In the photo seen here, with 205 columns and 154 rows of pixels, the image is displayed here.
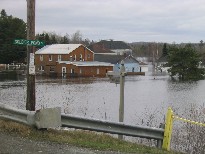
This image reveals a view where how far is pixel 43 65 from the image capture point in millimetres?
99000

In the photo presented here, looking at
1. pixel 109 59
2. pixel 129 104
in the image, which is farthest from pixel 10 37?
pixel 129 104

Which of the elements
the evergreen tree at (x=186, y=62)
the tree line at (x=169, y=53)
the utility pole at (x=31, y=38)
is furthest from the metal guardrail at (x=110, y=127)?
the evergreen tree at (x=186, y=62)

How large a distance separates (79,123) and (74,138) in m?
0.45

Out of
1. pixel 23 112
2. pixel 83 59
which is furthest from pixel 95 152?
pixel 83 59

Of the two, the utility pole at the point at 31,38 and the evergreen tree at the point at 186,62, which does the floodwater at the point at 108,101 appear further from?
the evergreen tree at the point at 186,62

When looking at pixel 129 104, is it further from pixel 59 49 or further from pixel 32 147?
pixel 59 49

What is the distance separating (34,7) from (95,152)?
523 cm

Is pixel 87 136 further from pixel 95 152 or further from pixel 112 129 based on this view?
pixel 95 152

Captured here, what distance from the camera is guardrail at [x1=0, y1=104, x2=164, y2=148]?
9.06m

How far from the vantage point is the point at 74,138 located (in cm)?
962

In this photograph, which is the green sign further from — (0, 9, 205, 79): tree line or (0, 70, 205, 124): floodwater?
(0, 9, 205, 79): tree line

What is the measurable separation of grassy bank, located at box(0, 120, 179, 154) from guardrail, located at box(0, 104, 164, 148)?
246 mm

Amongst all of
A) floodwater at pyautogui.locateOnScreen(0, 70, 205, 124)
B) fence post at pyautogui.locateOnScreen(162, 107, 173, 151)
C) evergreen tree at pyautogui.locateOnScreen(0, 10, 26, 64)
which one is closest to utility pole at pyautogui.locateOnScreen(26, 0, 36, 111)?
fence post at pyautogui.locateOnScreen(162, 107, 173, 151)

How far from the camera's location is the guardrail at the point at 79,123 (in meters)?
9.06
